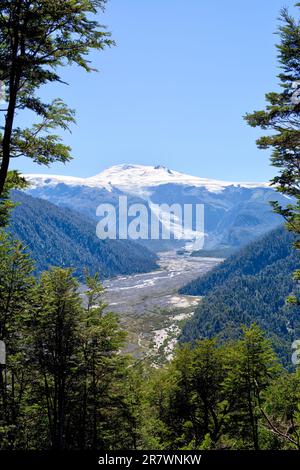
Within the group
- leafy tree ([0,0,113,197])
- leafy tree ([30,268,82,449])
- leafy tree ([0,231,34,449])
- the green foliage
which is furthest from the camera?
the green foliage

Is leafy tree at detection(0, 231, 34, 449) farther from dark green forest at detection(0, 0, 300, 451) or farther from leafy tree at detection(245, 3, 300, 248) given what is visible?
leafy tree at detection(245, 3, 300, 248)

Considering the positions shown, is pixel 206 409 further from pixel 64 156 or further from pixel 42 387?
pixel 64 156

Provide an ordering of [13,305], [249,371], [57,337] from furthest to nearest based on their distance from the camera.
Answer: [249,371]
[57,337]
[13,305]

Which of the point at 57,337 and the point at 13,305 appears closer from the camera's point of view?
the point at 13,305

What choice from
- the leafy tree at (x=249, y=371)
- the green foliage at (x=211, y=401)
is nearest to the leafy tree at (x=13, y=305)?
the green foliage at (x=211, y=401)

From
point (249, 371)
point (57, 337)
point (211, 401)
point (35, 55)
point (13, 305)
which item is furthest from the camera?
point (211, 401)

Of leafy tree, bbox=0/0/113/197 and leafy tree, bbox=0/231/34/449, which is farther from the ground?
leafy tree, bbox=0/0/113/197

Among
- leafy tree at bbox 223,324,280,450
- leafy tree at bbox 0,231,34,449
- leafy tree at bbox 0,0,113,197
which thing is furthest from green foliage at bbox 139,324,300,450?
leafy tree at bbox 0,0,113,197

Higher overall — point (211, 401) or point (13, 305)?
point (13, 305)

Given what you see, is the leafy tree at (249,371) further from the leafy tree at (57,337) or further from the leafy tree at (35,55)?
the leafy tree at (35,55)

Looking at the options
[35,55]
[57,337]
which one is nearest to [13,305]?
[57,337]

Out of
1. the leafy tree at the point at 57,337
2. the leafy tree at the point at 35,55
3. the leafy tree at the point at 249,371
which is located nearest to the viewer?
the leafy tree at the point at 35,55

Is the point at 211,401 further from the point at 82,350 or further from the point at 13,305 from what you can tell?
the point at 13,305

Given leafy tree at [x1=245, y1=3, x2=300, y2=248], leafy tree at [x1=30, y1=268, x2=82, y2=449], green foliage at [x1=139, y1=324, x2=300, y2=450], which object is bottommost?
green foliage at [x1=139, y1=324, x2=300, y2=450]
